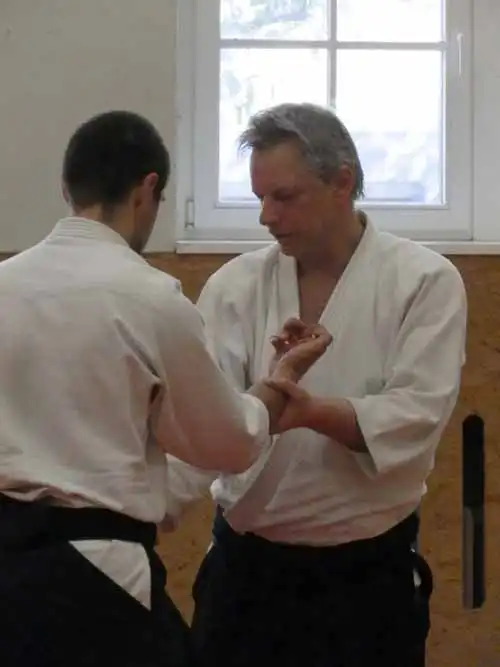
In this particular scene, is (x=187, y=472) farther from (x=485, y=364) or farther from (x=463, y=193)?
(x=463, y=193)

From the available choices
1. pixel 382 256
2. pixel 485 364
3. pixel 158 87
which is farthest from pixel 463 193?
pixel 382 256

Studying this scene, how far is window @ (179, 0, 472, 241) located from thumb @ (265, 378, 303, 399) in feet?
3.32

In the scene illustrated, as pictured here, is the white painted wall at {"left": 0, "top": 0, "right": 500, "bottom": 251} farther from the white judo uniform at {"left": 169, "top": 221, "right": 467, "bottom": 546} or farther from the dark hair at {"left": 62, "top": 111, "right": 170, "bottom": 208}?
the dark hair at {"left": 62, "top": 111, "right": 170, "bottom": 208}

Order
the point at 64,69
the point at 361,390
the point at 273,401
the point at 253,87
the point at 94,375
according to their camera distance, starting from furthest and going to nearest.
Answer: the point at 253,87 < the point at 64,69 < the point at 361,390 < the point at 273,401 < the point at 94,375

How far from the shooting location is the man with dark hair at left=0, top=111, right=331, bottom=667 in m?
1.26

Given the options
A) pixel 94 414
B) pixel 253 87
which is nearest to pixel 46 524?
pixel 94 414

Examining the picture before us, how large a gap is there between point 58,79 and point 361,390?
40.5 inches

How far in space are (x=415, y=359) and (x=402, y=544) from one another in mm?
273

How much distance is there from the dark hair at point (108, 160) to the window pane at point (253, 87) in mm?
1146

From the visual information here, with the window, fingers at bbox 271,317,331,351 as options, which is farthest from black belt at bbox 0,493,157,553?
the window

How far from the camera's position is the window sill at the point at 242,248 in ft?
7.51

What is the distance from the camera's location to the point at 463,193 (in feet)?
8.27

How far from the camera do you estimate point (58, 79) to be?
2.26 m

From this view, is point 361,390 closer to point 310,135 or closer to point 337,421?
point 337,421
